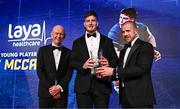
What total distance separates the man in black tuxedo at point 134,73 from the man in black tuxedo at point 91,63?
0.56 ft

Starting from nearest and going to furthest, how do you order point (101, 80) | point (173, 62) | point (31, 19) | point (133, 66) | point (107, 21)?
point (133, 66), point (101, 80), point (173, 62), point (107, 21), point (31, 19)

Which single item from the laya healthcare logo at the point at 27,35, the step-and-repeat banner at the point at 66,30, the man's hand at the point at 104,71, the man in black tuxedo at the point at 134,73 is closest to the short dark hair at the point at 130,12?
the step-and-repeat banner at the point at 66,30

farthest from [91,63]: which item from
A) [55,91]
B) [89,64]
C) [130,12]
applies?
[130,12]

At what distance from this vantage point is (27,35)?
5.26m

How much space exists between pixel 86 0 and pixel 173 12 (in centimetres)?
134

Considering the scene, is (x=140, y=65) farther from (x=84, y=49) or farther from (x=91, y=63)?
(x=84, y=49)

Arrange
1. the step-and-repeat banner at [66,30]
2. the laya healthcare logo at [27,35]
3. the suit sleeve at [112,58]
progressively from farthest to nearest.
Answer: the laya healthcare logo at [27,35], the step-and-repeat banner at [66,30], the suit sleeve at [112,58]

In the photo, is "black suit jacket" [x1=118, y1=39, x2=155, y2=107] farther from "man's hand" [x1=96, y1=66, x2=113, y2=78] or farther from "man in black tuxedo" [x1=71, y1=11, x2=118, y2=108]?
"man in black tuxedo" [x1=71, y1=11, x2=118, y2=108]

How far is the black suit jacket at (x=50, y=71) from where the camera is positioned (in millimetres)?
3426

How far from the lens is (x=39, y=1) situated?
5.25 meters

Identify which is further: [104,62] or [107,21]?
[107,21]

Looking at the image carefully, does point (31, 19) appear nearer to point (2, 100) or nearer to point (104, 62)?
point (2, 100)

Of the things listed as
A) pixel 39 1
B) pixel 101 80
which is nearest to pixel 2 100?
pixel 39 1

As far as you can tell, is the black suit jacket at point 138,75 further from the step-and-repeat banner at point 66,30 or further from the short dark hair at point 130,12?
the short dark hair at point 130,12
